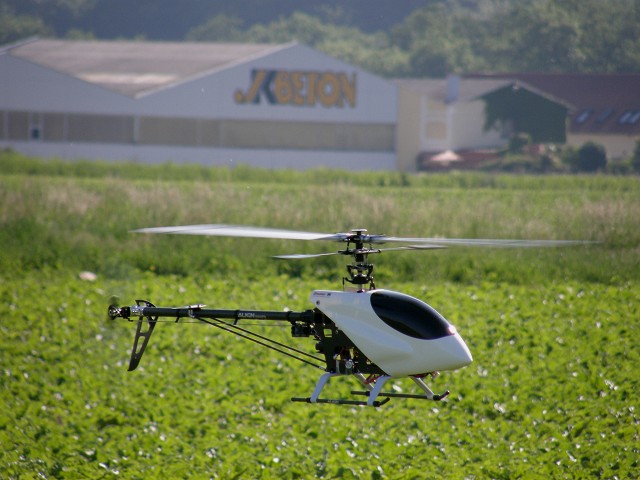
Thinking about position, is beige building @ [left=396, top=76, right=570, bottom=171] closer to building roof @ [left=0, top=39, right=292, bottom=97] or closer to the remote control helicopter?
building roof @ [left=0, top=39, right=292, bottom=97]

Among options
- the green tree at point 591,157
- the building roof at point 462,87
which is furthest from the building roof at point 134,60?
the green tree at point 591,157

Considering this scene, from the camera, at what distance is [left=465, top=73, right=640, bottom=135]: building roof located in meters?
19.7

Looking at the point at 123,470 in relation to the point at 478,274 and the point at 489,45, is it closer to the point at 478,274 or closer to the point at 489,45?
the point at 478,274

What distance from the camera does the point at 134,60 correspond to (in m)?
26.8

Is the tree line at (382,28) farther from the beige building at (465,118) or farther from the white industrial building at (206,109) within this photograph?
the white industrial building at (206,109)

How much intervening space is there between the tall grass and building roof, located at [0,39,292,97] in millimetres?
5008

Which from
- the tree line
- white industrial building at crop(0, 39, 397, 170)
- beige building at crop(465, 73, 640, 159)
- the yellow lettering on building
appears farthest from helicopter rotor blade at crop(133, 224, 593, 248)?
the yellow lettering on building

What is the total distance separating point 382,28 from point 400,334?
29.8m

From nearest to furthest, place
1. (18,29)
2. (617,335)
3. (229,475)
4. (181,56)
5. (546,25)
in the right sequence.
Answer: (229,475) < (617,335) < (546,25) < (181,56) < (18,29)

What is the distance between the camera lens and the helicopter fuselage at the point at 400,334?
5.57 meters

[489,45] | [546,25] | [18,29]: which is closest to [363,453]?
[546,25]

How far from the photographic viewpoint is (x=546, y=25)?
23297 mm

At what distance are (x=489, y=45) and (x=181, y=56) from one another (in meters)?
7.82

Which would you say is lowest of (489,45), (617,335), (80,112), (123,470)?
(123,470)
